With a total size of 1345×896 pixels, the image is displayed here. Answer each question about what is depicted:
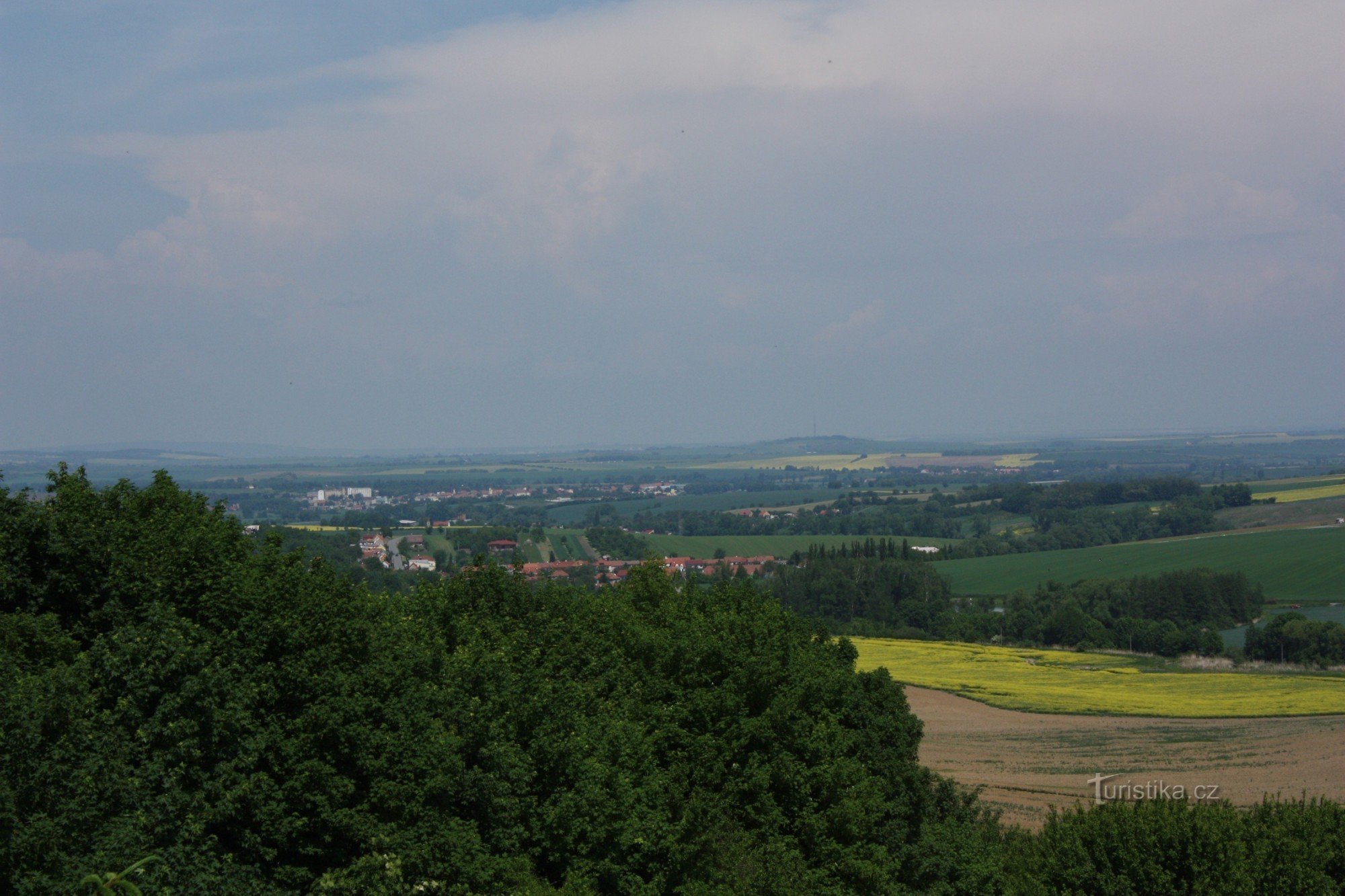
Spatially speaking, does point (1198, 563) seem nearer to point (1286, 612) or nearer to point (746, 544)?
point (1286, 612)

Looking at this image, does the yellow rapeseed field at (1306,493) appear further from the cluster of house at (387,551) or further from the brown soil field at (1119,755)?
the brown soil field at (1119,755)

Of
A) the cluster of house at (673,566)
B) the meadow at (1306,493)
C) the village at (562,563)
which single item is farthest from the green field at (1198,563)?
the meadow at (1306,493)

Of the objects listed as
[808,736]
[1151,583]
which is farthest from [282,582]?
[1151,583]

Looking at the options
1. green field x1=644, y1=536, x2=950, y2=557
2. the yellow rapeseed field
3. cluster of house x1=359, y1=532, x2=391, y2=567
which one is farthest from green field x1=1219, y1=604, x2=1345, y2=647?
the yellow rapeseed field

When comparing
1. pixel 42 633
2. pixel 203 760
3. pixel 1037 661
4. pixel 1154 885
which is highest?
pixel 42 633

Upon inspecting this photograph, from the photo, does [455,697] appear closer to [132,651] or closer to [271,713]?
[271,713]

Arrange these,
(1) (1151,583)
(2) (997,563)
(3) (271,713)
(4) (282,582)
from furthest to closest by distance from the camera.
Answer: (2) (997,563)
(1) (1151,583)
(4) (282,582)
(3) (271,713)
